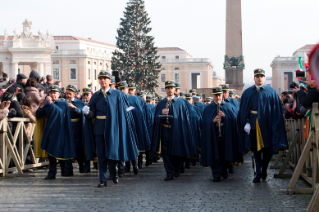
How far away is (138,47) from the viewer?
196 feet

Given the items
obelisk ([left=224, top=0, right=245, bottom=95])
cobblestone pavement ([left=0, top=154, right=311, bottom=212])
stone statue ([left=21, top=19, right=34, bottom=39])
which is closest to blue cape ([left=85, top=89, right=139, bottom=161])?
cobblestone pavement ([left=0, top=154, right=311, bottom=212])

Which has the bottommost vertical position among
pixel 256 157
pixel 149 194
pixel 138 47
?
pixel 149 194

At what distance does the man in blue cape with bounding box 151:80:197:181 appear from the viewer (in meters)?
10.6

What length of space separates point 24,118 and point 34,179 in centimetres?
184

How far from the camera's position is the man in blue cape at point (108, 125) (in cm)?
934

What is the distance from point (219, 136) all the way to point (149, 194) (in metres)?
2.57

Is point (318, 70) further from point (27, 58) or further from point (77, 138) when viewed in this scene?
point (27, 58)

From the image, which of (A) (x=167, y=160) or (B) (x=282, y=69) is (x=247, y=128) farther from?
(B) (x=282, y=69)

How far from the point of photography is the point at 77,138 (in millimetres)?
11383

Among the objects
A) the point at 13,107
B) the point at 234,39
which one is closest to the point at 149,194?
the point at 13,107

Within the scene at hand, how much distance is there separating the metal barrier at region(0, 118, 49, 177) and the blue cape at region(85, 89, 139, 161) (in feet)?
7.70

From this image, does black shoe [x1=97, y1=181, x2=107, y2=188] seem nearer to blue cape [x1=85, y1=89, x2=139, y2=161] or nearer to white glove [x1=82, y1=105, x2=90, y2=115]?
blue cape [x1=85, y1=89, x2=139, y2=161]

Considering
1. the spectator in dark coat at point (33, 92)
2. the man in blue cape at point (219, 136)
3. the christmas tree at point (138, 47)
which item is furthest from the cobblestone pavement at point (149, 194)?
the christmas tree at point (138, 47)

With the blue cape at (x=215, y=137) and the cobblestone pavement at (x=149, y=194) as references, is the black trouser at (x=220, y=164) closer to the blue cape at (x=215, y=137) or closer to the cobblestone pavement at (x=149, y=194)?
the blue cape at (x=215, y=137)
